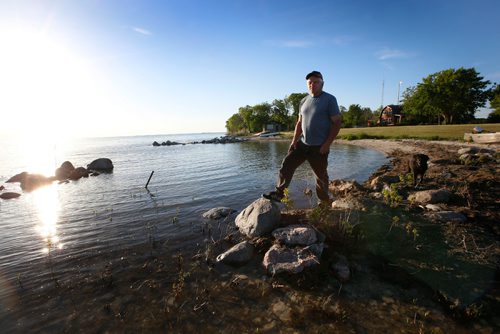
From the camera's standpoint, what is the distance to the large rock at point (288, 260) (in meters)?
4.30

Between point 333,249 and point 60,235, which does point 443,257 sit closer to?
point 333,249

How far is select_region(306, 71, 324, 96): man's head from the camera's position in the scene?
554 cm

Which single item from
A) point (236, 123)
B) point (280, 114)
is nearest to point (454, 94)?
point (280, 114)

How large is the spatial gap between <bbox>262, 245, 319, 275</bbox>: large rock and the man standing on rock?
1761 mm

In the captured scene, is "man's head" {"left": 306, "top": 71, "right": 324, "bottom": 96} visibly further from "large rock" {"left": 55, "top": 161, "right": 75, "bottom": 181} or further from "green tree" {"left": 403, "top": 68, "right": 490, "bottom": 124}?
"green tree" {"left": 403, "top": 68, "right": 490, "bottom": 124}

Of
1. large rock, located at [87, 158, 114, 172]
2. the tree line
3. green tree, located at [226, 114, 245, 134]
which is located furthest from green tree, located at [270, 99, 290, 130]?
large rock, located at [87, 158, 114, 172]

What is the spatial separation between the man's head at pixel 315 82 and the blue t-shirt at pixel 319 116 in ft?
0.40

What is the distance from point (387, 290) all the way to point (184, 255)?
4.05 m

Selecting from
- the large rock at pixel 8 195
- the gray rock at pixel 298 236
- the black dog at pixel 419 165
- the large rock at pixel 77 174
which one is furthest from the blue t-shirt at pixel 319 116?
the large rock at pixel 77 174

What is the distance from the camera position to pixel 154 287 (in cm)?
440

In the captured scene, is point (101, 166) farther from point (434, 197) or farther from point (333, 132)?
point (434, 197)

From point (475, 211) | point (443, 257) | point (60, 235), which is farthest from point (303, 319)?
point (60, 235)

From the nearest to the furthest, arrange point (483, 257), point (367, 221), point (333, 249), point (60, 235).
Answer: point (483, 257) → point (333, 249) → point (367, 221) → point (60, 235)

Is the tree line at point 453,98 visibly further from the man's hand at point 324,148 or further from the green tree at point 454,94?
the man's hand at point 324,148
